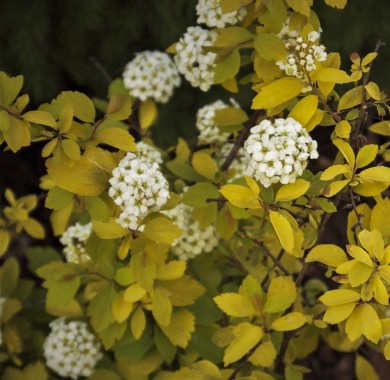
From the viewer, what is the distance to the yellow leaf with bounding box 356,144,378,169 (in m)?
1.11

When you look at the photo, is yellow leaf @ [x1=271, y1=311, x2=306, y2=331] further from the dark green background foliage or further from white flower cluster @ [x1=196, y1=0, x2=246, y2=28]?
the dark green background foliage

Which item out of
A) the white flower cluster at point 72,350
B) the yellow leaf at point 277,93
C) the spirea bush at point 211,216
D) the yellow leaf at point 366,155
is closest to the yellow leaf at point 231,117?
the spirea bush at point 211,216

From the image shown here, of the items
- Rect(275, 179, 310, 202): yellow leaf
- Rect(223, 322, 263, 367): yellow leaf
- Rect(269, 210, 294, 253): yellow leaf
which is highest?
Rect(275, 179, 310, 202): yellow leaf

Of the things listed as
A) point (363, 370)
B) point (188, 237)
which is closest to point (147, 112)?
point (188, 237)

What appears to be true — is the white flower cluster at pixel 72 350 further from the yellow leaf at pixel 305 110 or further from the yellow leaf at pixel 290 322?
the yellow leaf at pixel 305 110

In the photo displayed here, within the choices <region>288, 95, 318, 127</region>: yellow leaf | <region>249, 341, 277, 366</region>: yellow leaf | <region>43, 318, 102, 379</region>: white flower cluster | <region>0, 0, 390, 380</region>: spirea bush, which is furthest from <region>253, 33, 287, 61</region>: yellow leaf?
<region>43, 318, 102, 379</region>: white flower cluster

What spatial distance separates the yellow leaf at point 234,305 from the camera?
1.26 m

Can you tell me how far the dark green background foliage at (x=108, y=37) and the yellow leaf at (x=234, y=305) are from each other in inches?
35.3

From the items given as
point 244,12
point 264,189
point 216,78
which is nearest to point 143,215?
point 264,189

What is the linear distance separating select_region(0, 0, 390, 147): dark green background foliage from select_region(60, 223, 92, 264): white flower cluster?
0.52 m

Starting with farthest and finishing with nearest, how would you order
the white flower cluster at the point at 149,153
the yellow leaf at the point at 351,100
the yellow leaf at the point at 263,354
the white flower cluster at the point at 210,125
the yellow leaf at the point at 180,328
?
the white flower cluster at the point at 210,125, the white flower cluster at the point at 149,153, the yellow leaf at the point at 180,328, the yellow leaf at the point at 263,354, the yellow leaf at the point at 351,100

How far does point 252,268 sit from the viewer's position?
1.58 meters

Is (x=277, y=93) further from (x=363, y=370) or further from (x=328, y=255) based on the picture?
(x=363, y=370)

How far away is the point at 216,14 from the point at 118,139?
1.31ft
